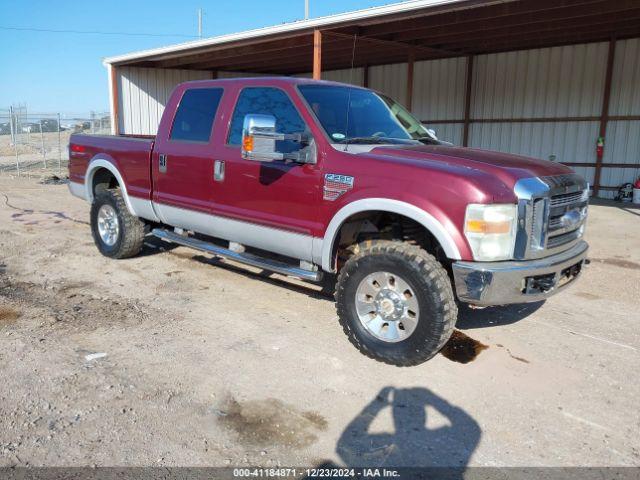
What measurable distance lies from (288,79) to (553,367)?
322 centimetres

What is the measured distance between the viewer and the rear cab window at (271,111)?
450cm

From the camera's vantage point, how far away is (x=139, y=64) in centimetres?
1822

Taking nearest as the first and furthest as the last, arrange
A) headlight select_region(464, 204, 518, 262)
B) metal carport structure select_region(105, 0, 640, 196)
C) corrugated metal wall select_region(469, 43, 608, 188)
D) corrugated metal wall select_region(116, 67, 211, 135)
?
headlight select_region(464, 204, 518, 262) → metal carport structure select_region(105, 0, 640, 196) → corrugated metal wall select_region(469, 43, 608, 188) → corrugated metal wall select_region(116, 67, 211, 135)

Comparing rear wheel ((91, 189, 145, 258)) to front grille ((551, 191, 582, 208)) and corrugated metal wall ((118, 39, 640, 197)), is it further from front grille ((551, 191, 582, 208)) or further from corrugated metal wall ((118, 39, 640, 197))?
corrugated metal wall ((118, 39, 640, 197))

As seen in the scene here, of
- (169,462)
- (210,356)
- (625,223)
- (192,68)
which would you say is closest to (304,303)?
(210,356)

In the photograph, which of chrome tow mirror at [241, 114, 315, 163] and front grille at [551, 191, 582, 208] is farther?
chrome tow mirror at [241, 114, 315, 163]

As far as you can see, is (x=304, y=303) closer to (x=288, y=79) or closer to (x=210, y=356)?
(x=210, y=356)

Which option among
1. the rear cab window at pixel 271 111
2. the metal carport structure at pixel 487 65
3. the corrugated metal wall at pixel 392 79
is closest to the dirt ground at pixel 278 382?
the rear cab window at pixel 271 111

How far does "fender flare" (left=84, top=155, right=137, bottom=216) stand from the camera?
6.32 m

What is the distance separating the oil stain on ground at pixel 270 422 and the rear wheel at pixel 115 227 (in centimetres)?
368

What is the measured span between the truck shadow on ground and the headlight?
102 cm

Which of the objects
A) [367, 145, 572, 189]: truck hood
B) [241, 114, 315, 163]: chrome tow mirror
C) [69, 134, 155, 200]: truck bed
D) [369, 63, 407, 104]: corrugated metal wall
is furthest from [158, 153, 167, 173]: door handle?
[369, 63, 407, 104]: corrugated metal wall

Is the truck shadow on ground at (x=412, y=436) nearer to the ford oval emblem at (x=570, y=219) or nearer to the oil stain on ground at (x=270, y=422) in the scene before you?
the oil stain on ground at (x=270, y=422)

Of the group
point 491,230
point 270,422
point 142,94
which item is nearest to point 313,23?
point 491,230
